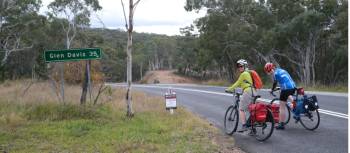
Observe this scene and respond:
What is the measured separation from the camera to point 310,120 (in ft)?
37.7

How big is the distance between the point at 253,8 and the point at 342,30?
10845mm

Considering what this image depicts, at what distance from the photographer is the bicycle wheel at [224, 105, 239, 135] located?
11.3 metres

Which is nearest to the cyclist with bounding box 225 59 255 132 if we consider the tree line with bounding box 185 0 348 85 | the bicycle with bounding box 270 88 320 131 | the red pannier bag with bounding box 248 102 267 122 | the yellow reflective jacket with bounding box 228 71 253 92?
the yellow reflective jacket with bounding box 228 71 253 92

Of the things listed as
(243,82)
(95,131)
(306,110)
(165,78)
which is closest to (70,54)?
(95,131)

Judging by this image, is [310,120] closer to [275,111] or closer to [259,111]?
[275,111]

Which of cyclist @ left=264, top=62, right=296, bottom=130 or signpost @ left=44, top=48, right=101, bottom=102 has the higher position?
signpost @ left=44, top=48, right=101, bottom=102

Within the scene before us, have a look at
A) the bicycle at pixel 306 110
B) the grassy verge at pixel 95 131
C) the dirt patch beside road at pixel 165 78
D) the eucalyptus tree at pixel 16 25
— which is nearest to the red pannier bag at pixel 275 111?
the bicycle at pixel 306 110

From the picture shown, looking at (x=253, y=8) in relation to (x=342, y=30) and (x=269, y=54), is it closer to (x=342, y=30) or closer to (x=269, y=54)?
(x=269, y=54)

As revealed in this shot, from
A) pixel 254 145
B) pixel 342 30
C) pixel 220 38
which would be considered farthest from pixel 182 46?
pixel 254 145

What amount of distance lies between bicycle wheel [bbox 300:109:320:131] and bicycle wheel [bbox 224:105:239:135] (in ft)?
4.92

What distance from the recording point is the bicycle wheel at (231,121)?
11.3m

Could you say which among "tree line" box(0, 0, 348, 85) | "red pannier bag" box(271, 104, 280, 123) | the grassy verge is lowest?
the grassy verge

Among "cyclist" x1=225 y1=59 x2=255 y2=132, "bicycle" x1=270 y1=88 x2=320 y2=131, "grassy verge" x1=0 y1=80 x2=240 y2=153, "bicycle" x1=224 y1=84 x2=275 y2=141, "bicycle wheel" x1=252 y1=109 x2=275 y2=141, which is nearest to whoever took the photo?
"grassy verge" x1=0 y1=80 x2=240 y2=153

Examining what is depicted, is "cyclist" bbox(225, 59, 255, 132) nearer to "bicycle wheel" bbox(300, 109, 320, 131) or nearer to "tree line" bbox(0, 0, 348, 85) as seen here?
"bicycle wheel" bbox(300, 109, 320, 131)
